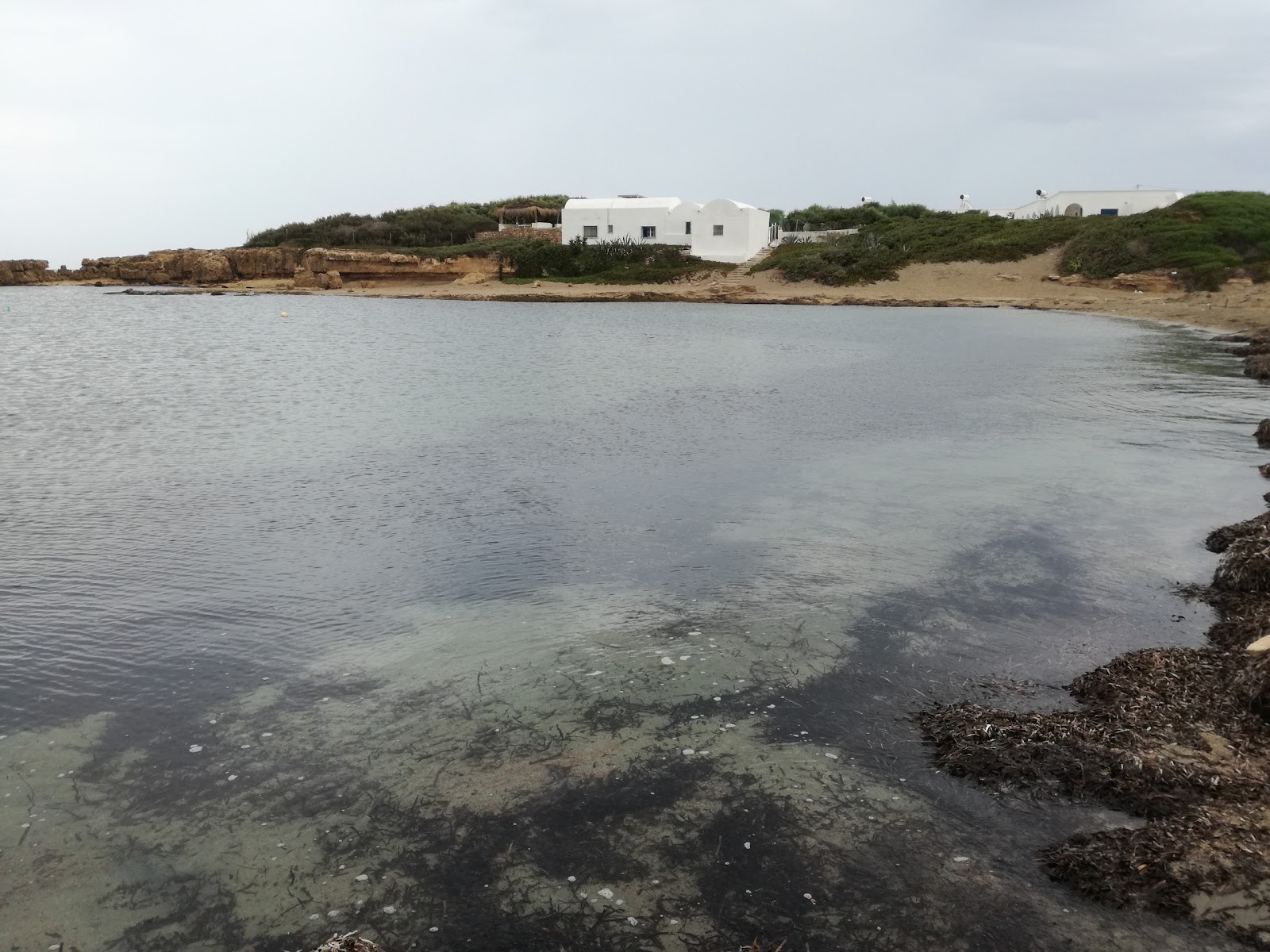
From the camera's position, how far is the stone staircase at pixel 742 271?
67.6 meters

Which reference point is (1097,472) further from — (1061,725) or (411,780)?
(411,780)

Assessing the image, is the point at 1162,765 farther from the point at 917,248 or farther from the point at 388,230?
the point at 388,230

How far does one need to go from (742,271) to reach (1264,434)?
186 ft

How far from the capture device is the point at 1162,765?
17.8 feet

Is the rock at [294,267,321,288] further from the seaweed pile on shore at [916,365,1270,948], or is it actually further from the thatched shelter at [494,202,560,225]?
the seaweed pile on shore at [916,365,1270,948]

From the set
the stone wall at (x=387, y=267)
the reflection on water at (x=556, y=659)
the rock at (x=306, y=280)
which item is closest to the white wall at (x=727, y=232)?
the stone wall at (x=387, y=267)

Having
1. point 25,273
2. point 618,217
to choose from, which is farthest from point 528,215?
point 25,273

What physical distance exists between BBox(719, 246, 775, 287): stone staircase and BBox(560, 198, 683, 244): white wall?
28.2 feet

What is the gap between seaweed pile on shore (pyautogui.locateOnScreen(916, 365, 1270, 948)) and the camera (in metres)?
4.52

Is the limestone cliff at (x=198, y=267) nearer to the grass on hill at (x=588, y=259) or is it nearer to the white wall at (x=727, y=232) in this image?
the grass on hill at (x=588, y=259)

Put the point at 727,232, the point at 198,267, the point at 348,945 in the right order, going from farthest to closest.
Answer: the point at 198,267
the point at 727,232
the point at 348,945

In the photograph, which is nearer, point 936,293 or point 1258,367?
point 1258,367

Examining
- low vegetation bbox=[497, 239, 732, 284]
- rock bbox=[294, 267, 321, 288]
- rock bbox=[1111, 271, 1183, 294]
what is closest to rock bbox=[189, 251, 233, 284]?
rock bbox=[294, 267, 321, 288]

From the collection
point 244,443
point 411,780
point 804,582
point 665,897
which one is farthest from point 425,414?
point 665,897
